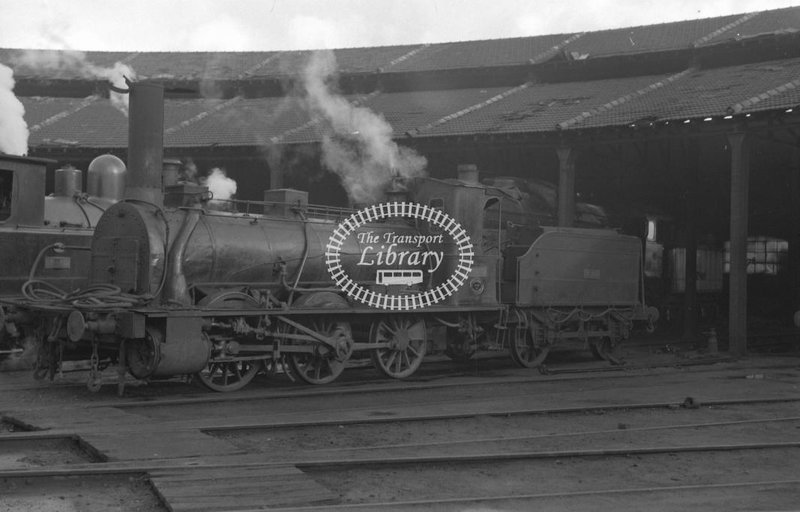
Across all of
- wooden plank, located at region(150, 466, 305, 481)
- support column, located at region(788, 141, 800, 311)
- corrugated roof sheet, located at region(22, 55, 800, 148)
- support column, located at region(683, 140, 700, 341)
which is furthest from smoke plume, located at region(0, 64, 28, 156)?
support column, located at region(788, 141, 800, 311)

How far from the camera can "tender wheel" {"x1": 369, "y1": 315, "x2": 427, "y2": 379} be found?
39.2 feet

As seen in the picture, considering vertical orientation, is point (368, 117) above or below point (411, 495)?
above

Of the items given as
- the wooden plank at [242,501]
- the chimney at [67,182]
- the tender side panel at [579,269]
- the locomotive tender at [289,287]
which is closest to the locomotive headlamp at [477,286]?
the locomotive tender at [289,287]

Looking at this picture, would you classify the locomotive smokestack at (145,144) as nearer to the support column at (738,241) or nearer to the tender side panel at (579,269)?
the tender side panel at (579,269)

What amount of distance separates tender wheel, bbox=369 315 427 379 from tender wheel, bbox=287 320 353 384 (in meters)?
0.67

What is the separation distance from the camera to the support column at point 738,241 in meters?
16.4

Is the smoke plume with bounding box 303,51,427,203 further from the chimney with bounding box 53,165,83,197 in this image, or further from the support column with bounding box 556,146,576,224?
the chimney with bounding box 53,165,83,197

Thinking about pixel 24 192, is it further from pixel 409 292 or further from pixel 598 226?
pixel 598 226

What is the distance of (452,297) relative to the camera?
493 inches

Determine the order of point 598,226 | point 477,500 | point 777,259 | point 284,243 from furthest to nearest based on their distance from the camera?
point 777,259 → point 598,226 → point 284,243 → point 477,500

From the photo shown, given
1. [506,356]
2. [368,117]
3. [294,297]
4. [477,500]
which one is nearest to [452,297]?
[294,297]

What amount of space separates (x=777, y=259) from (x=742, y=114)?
42.0 ft

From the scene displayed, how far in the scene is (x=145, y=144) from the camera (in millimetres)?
10852

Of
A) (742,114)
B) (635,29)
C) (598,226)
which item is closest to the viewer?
(742,114)
